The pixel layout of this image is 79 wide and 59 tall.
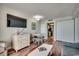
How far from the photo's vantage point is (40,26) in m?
1.62

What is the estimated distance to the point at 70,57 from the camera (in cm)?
132

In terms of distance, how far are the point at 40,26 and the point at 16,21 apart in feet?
1.77

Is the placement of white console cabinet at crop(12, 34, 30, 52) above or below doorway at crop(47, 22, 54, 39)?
below

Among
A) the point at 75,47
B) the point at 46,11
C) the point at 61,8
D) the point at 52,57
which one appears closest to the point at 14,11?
the point at 46,11

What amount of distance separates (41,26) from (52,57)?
2.31 ft

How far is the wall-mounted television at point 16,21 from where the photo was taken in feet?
4.57

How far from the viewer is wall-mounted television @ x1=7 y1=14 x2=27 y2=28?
1392mm

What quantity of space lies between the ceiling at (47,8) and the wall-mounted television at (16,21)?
0.61 feet

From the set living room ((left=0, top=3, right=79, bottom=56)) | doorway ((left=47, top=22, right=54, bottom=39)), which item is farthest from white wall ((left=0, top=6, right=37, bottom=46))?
doorway ((left=47, top=22, right=54, bottom=39))

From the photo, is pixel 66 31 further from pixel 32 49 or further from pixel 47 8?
pixel 32 49

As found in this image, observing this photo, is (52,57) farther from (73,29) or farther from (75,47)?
(73,29)

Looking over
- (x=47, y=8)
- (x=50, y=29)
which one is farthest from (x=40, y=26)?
(x=47, y=8)

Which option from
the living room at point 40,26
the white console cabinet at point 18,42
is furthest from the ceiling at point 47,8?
the white console cabinet at point 18,42

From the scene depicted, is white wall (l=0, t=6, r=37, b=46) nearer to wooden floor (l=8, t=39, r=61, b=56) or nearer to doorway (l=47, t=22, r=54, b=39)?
wooden floor (l=8, t=39, r=61, b=56)
